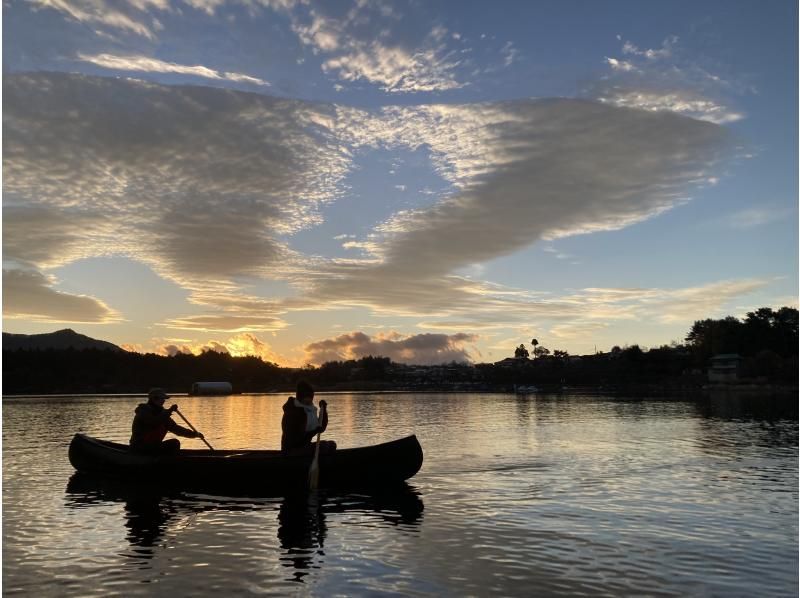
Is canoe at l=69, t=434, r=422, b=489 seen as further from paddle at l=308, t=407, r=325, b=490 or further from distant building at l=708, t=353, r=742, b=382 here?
distant building at l=708, t=353, r=742, b=382

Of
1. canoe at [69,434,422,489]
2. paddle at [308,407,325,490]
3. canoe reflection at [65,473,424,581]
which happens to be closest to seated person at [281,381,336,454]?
canoe at [69,434,422,489]

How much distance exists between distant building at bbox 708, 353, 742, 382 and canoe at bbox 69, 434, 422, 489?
450 ft

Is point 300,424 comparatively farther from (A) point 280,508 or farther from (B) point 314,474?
(A) point 280,508

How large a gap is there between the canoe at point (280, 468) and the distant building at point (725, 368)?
5398 inches

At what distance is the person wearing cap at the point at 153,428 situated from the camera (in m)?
20.1

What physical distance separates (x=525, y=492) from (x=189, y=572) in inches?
417

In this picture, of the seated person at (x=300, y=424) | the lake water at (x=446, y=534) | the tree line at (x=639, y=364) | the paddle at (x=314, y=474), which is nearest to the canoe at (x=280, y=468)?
the paddle at (x=314, y=474)

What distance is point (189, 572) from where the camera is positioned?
37.4ft

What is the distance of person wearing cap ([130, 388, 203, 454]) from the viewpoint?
20141 mm

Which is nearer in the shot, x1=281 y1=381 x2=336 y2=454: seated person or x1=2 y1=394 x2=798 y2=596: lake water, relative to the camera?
x1=2 y1=394 x2=798 y2=596: lake water

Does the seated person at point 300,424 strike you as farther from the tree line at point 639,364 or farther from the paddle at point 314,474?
the tree line at point 639,364

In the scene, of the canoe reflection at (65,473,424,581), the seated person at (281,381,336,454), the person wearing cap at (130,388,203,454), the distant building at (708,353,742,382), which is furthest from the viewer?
the distant building at (708,353,742,382)

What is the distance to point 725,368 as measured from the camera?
461 ft

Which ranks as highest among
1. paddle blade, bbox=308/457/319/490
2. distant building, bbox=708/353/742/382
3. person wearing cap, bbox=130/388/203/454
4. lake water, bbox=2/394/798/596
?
distant building, bbox=708/353/742/382
